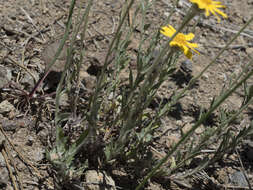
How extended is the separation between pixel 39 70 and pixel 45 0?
1.01 m

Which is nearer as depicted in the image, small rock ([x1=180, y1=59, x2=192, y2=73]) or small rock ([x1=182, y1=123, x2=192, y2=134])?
small rock ([x1=182, y1=123, x2=192, y2=134])

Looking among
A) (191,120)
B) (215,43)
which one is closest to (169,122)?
(191,120)

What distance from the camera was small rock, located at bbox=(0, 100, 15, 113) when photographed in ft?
7.70

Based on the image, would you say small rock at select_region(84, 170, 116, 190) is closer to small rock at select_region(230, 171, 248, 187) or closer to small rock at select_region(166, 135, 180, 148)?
small rock at select_region(166, 135, 180, 148)

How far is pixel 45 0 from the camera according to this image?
11.1ft

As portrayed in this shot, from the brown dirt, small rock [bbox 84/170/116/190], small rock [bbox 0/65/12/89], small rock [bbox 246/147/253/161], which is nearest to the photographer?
small rock [bbox 84/170/116/190]

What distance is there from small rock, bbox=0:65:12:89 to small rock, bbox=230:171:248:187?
2005 millimetres

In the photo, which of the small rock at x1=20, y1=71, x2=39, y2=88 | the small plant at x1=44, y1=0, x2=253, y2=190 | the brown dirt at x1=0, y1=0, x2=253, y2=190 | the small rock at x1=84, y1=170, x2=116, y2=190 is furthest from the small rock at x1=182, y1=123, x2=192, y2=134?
the small rock at x1=20, y1=71, x2=39, y2=88

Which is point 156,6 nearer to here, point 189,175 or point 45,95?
point 45,95

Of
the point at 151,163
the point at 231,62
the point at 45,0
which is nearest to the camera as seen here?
the point at 151,163

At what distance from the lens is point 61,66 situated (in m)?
2.69

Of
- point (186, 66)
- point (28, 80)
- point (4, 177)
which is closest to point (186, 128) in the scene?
point (186, 66)

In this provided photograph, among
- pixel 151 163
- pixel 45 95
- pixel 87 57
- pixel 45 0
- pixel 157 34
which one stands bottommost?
pixel 151 163

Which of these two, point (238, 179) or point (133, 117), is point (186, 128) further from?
point (133, 117)
